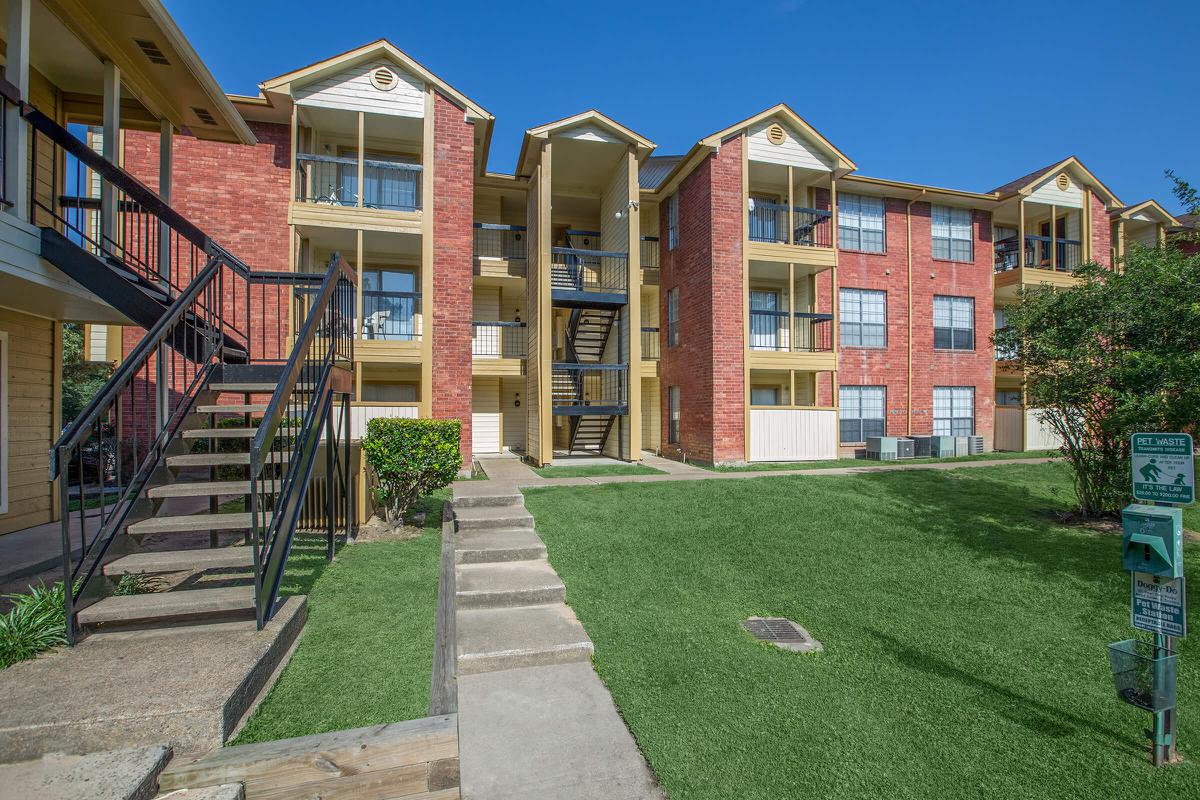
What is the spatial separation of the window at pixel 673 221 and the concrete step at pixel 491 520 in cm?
1143

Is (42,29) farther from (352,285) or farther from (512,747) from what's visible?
(512,747)

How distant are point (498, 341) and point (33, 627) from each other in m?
13.2

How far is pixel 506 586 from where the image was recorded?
539 cm

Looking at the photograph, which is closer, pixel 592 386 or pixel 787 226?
pixel 787 226

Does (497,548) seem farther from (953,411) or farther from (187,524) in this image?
(953,411)

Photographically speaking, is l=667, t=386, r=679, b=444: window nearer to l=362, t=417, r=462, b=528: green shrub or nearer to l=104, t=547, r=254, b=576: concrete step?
l=362, t=417, r=462, b=528: green shrub

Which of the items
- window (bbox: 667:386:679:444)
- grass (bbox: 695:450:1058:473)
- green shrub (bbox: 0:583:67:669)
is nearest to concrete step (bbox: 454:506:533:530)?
green shrub (bbox: 0:583:67:669)

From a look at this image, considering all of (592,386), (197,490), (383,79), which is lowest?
(197,490)

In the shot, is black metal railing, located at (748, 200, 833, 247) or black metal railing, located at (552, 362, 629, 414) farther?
black metal railing, located at (748, 200, 833, 247)

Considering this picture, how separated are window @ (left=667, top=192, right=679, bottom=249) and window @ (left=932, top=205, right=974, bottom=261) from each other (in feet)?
28.0

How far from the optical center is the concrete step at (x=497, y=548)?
243 inches

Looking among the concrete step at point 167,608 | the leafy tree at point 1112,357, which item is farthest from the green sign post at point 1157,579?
the concrete step at point 167,608

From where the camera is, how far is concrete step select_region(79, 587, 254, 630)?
12.0 ft

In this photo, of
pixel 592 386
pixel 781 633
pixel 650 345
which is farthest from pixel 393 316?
pixel 781 633
